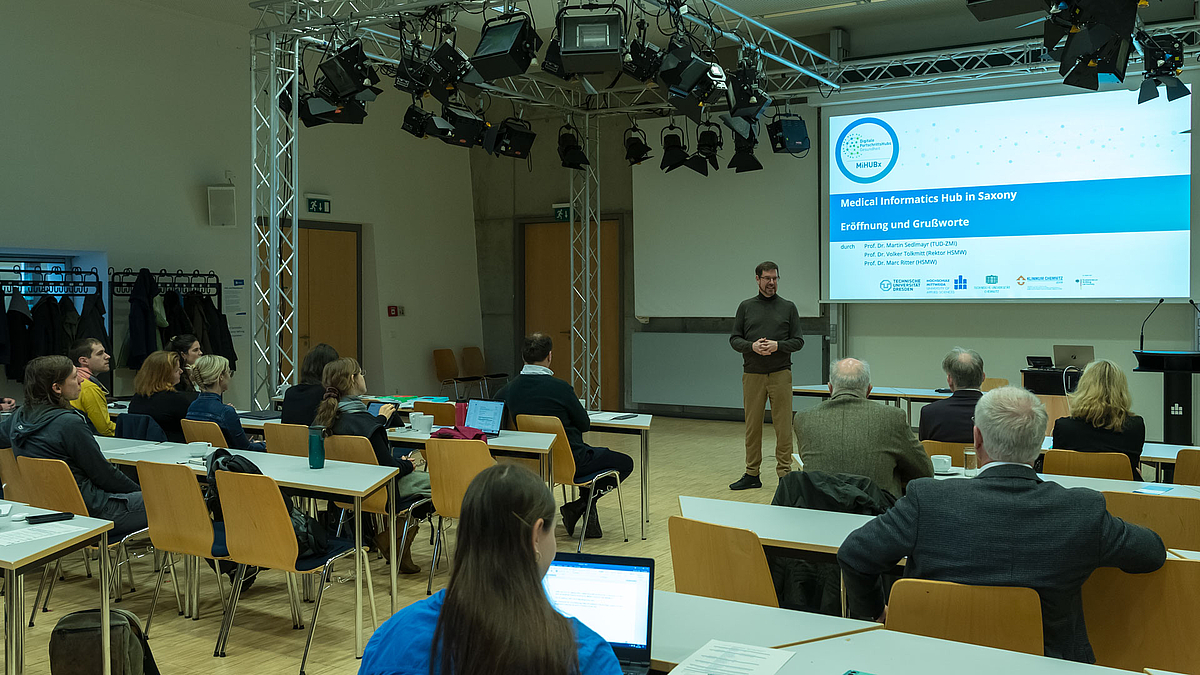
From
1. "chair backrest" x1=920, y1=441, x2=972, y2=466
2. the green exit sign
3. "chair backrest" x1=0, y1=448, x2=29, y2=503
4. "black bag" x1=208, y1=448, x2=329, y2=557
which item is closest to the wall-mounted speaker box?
the green exit sign

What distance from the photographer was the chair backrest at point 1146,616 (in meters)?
2.36

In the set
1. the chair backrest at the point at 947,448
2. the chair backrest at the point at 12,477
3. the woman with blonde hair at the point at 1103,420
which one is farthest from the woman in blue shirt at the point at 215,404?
the woman with blonde hair at the point at 1103,420

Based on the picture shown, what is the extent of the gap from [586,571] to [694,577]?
0.78 metres

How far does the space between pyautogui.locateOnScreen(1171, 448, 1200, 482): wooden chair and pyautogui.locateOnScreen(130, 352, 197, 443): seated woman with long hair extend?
5178mm

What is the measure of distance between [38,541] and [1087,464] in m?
4.01

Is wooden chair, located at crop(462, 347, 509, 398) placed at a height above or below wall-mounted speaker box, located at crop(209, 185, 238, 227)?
below

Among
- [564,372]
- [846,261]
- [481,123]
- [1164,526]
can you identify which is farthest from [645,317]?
[1164,526]

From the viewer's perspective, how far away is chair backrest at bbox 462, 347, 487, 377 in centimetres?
1247

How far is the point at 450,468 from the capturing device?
4.76 meters

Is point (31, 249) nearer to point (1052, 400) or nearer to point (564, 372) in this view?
point (564, 372)

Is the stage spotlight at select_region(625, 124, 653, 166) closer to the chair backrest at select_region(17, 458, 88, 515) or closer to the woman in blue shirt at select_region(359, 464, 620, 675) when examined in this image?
the chair backrest at select_region(17, 458, 88, 515)

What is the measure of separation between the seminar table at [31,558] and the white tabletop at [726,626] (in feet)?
6.38

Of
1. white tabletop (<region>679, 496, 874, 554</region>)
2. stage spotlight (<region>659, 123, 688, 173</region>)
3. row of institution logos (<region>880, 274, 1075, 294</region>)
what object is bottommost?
white tabletop (<region>679, 496, 874, 554</region>)

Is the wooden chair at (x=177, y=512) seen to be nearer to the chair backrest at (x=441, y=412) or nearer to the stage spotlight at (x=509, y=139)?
the chair backrest at (x=441, y=412)
